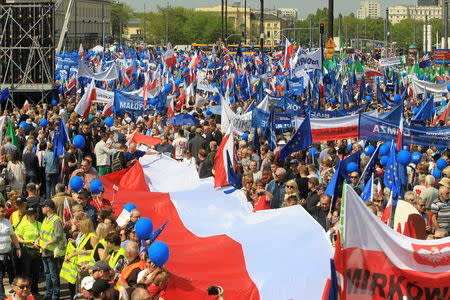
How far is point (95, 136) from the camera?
16.6 meters

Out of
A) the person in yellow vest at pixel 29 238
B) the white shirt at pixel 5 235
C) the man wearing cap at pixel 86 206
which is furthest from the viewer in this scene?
the man wearing cap at pixel 86 206

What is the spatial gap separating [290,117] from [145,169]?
A: 14.4ft

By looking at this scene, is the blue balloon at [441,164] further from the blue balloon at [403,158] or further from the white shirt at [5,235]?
the white shirt at [5,235]

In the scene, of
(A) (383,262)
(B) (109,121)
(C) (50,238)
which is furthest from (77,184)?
(B) (109,121)

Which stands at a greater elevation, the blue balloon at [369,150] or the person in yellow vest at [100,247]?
the blue balloon at [369,150]

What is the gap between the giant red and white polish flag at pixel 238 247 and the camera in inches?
279

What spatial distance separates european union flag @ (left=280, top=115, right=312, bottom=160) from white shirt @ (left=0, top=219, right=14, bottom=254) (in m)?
4.53

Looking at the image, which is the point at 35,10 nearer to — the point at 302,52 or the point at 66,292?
the point at 302,52

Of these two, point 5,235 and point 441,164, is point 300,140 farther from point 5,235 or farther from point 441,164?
point 5,235

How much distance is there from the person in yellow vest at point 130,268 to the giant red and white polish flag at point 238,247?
11.1 inches

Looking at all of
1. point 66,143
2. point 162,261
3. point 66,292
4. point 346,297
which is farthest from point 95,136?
point 346,297

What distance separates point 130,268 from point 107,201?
3.24 m

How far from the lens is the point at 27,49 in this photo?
27.9m

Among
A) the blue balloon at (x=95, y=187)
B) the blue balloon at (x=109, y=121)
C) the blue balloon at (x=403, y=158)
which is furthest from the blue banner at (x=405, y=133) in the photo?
the blue balloon at (x=109, y=121)
